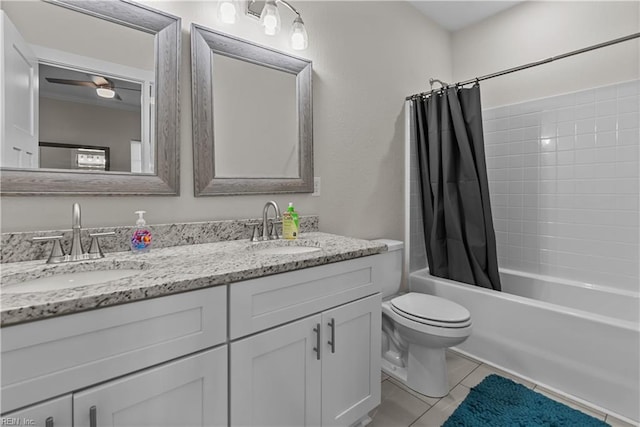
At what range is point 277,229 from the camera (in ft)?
5.56

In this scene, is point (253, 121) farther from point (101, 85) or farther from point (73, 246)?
point (73, 246)

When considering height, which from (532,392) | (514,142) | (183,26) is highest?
(183,26)

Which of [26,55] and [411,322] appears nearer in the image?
[26,55]

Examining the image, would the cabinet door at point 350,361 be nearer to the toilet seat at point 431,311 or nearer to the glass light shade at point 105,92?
the toilet seat at point 431,311

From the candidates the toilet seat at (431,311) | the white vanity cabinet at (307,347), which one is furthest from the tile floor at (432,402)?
the toilet seat at (431,311)

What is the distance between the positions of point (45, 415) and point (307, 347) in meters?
0.75

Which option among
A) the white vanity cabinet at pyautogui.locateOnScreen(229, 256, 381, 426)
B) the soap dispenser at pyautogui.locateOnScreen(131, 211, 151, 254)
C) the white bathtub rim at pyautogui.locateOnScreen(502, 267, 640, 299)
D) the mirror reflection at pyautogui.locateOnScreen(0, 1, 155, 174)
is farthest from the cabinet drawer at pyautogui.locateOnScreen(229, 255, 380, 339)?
the white bathtub rim at pyautogui.locateOnScreen(502, 267, 640, 299)

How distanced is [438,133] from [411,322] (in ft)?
4.34

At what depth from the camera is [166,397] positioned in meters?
0.88

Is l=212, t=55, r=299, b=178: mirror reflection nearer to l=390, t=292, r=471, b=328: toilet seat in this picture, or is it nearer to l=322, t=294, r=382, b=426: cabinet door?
l=322, t=294, r=382, b=426: cabinet door

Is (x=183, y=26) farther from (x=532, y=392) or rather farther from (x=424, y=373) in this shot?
(x=532, y=392)

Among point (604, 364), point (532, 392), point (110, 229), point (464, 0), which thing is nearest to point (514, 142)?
point (464, 0)

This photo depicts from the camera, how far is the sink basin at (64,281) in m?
0.93

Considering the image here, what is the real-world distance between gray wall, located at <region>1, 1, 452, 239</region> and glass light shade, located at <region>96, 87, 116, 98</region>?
264 millimetres
